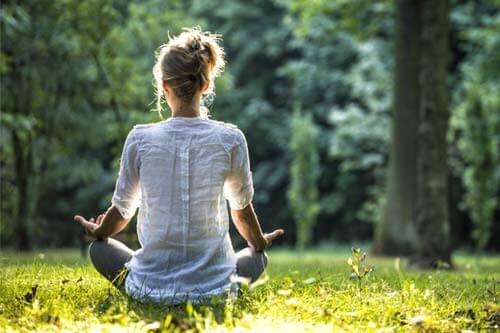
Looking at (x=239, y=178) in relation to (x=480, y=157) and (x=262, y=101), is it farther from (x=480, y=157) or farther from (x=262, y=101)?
(x=262, y=101)

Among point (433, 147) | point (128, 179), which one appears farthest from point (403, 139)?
point (128, 179)

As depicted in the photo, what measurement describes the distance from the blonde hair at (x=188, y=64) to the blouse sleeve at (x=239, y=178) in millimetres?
341

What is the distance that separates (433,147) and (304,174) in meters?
12.8

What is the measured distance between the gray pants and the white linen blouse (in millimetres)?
176

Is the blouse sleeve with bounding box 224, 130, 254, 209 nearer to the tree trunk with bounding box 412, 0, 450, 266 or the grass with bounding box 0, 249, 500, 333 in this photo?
the grass with bounding box 0, 249, 500, 333

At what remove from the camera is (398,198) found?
1444cm

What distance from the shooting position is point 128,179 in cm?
376

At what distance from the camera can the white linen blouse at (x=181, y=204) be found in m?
3.66

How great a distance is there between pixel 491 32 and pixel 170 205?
677 inches

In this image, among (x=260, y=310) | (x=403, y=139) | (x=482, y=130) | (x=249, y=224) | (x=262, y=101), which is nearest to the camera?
(x=260, y=310)

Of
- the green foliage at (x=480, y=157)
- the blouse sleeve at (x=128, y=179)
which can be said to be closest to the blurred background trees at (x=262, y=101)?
the green foliage at (x=480, y=157)

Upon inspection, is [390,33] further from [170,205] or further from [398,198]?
[170,205]

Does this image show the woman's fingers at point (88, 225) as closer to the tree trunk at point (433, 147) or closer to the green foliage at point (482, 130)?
the tree trunk at point (433, 147)

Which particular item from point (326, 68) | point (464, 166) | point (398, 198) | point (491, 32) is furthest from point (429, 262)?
point (326, 68)
